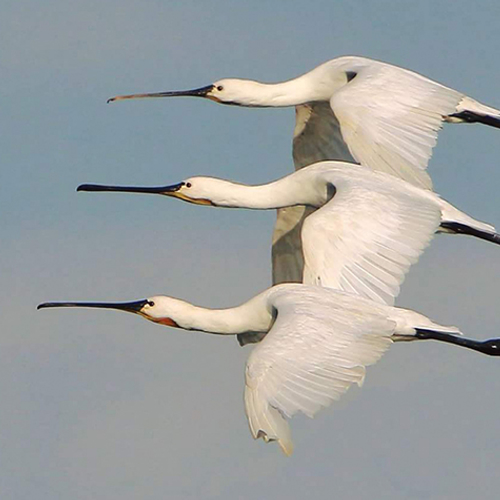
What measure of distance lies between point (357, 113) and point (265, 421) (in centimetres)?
658

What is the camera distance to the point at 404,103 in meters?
28.3

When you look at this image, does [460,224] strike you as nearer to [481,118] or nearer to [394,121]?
[394,121]

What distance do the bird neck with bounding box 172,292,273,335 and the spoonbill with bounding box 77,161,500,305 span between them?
0.63 metres

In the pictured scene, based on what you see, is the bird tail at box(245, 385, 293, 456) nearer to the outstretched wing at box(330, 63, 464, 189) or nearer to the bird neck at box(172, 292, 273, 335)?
the bird neck at box(172, 292, 273, 335)

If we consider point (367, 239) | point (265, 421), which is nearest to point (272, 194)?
point (367, 239)

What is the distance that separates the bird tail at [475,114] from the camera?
29625mm

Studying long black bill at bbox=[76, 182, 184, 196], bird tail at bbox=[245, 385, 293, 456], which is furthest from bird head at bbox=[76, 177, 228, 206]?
bird tail at bbox=[245, 385, 293, 456]

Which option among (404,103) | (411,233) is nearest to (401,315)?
(411,233)

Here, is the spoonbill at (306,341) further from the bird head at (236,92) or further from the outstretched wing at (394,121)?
the bird head at (236,92)

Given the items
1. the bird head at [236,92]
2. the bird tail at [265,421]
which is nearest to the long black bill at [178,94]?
the bird head at [236,92]

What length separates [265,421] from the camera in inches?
876

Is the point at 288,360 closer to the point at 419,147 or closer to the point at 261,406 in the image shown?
the point at 261,406

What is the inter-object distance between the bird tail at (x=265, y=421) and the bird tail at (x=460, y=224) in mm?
5828

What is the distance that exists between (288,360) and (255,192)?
6030 millimetres
